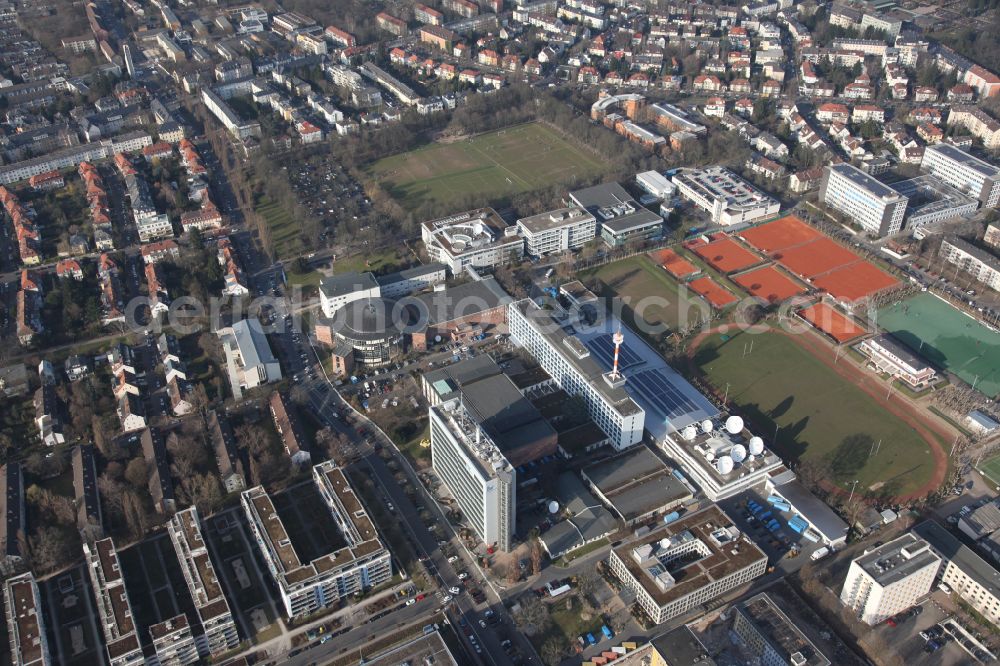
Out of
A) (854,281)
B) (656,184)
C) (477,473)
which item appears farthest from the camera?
(656,184)

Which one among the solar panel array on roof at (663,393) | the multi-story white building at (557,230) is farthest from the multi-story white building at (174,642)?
the multi-story white building at (557,230)

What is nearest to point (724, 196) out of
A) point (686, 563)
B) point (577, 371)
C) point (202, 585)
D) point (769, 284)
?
point (769, 284)

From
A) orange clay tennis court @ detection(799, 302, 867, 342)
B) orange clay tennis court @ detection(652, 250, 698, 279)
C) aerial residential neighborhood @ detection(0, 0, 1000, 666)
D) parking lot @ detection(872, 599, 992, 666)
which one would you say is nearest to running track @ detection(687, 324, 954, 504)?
aerial residential neighborhood @ detection(0, 0, 1000, 666)

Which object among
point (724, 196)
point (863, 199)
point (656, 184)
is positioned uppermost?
point (863, 199)

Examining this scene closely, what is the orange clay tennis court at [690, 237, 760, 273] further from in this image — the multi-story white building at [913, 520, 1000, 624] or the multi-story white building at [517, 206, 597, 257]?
the multi-story white building at [913, 520, 1000, 624]

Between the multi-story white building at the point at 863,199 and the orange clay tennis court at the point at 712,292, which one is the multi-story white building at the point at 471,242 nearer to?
the orange clay tennis court at the point at 712,292

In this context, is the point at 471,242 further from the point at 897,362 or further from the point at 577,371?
the point at 897,362

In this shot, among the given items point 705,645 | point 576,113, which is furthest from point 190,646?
point 576,113

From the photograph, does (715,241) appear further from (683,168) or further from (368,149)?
(368,149)
